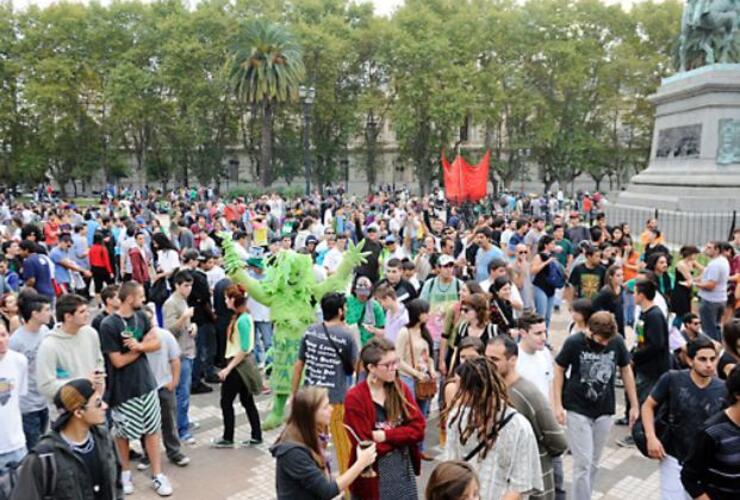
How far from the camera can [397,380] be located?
4.12m

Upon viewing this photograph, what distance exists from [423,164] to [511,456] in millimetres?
44332

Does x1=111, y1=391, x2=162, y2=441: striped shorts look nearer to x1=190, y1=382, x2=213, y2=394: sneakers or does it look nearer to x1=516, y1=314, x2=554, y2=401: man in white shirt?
x1=190, y1=382, x2=213, y2=394: sneakers

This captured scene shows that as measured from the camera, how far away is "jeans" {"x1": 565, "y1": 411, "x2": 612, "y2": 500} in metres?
4.84

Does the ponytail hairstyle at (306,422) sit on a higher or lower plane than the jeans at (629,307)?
higher

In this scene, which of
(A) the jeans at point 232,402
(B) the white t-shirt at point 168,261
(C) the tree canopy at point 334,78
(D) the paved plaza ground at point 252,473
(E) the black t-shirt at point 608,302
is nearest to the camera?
(D) the paved plaza ground at point 252,473

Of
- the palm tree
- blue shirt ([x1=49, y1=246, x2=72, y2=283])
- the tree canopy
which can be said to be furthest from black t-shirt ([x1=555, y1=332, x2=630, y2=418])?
the tree canopy

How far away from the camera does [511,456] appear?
3.33 m

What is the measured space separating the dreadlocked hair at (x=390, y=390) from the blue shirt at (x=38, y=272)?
23.2ft

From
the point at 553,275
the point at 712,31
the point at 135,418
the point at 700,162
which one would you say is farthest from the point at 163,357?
the point at 712,31

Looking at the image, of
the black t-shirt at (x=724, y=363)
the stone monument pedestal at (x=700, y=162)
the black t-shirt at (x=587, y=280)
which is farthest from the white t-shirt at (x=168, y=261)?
the stone monument pedestal at (x=700, y=162)

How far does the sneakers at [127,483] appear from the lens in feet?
18.4

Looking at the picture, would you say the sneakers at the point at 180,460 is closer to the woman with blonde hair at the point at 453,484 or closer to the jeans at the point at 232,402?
the jeans at the point at 232,402

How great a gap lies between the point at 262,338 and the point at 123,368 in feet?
12.5

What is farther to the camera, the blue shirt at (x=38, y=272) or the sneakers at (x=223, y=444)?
the blue shirt at (x=38, y=272)
